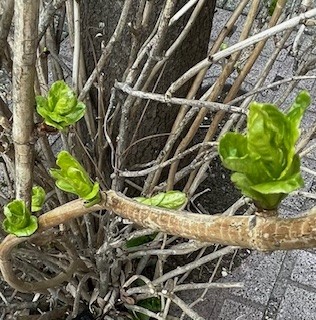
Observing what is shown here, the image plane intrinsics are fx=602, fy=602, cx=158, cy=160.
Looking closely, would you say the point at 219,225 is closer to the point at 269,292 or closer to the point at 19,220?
the point at 19,220

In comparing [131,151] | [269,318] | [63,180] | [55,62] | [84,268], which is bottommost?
[269,318]

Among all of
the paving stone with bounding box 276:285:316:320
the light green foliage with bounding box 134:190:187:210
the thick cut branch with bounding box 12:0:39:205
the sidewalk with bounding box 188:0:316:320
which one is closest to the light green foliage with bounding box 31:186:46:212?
the thick cut branch with bounding box 12:0:39:205

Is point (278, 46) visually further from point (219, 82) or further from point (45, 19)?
point (45, 19)

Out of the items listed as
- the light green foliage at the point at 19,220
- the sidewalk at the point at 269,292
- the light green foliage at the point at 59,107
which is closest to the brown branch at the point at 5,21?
the light green foliage at the point at 59,107

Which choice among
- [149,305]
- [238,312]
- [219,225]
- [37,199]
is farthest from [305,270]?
[219,225]

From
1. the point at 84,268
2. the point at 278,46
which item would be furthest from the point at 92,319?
the point at 278,46

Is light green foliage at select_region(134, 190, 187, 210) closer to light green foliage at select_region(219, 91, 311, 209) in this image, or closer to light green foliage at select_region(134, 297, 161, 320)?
light green foliage at select_region(219, 91, 311, 209)
